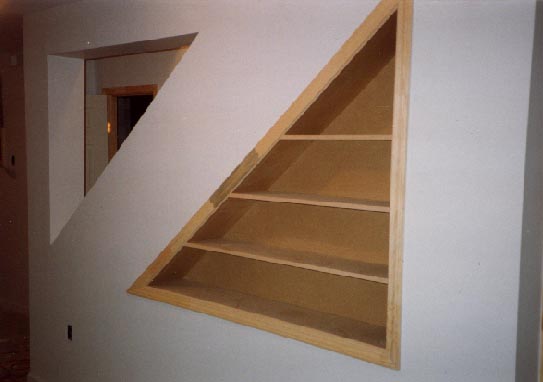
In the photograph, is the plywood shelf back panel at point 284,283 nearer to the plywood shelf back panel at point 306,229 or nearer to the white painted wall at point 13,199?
the plywood shelf back panel at point 306,229

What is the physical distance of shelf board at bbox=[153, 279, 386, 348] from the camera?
7.36 feet

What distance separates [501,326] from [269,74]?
4.54 feet

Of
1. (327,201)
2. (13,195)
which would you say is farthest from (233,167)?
(13,195)

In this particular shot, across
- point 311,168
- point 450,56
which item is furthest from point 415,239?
point 311,168

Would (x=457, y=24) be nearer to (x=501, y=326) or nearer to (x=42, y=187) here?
(x=501, y=326)

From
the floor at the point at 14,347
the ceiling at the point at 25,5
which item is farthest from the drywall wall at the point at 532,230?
the floor at the point at 14,347

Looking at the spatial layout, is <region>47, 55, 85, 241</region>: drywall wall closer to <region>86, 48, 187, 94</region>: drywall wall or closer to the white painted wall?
<region>86, 48, 187, 94</region>: drywall wall

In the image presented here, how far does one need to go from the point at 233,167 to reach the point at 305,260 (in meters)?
0.55

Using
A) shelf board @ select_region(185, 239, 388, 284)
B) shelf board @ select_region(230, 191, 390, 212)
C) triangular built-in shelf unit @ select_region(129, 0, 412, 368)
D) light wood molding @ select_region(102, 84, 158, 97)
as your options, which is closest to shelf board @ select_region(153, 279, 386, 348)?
triangular built-in shelf unit @ select_region(129, 0, 412, 368)

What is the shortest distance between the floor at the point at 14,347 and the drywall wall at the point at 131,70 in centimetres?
229

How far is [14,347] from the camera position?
4.55 metres

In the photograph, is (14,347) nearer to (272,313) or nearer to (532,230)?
(272,313)

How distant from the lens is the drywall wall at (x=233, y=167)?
69.1 inches

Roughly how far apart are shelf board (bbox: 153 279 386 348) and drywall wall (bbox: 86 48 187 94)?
5.76ft
